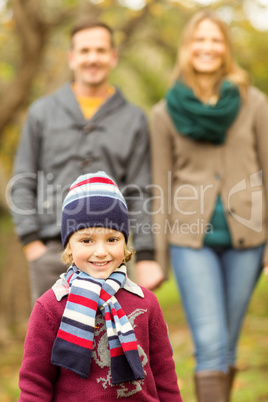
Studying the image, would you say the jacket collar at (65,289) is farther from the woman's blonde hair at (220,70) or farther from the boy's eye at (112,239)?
the woman's blonde hair at (220,70)

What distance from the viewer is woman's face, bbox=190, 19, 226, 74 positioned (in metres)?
3.56

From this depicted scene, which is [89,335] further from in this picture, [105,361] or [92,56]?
[92,56]

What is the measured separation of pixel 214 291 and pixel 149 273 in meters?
0.37

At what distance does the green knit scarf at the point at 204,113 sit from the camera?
3.46m

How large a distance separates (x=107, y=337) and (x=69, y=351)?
0.45 ft

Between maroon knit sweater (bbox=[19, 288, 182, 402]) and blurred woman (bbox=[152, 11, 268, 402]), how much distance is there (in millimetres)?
1335

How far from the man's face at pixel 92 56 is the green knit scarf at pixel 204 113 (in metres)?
0.44

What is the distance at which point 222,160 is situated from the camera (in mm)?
3533

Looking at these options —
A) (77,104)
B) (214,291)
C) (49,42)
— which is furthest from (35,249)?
(49,42)

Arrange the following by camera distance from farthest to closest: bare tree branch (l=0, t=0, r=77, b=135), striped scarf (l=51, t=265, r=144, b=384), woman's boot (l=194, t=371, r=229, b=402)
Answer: bare tree branch (l=0, t=0, r=77, b=135), woman's boot (l=194, t=371, r=229, b=402), striped scarf (l=51, t=265, r=144, b=384)

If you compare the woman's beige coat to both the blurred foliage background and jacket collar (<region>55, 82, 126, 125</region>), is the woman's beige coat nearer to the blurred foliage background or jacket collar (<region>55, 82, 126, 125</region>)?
jacket collar (<region>55, 82, 126, 125</region>)

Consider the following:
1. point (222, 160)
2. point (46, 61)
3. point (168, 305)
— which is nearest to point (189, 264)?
point (222, 160)

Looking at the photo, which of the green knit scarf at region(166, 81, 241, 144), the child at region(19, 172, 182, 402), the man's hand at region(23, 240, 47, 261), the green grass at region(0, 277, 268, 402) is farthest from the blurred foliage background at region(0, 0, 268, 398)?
the child at region(19, 172, 182, 402)

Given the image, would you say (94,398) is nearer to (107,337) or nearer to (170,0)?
(107,337)
